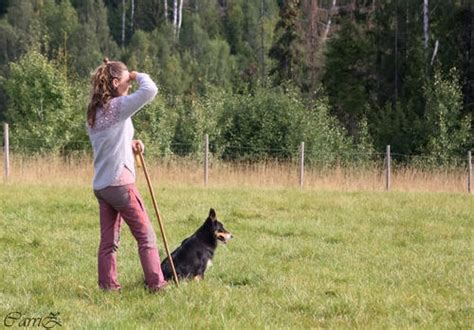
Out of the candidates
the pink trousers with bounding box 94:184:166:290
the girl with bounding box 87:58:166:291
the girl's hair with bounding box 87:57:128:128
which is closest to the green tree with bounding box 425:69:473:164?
the pink trousers with bounding box 94:184:166:290

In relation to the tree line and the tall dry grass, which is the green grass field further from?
the tree line

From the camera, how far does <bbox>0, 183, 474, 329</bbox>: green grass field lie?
521cm

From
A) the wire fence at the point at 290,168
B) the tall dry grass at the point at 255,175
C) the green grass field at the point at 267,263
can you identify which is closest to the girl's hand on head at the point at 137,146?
the green grass field at the point at 267,263

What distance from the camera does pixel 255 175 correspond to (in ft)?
60.1

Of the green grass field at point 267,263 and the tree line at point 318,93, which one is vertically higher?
the tree line at point 318,93

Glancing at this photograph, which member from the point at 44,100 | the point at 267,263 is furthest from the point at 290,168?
the point at 267,263

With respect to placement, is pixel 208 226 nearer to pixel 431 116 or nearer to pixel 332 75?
pixel 431 116

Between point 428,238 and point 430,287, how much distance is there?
3.83 meters

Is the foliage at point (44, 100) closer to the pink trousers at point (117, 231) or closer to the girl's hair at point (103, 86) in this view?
the pink trousers at point (117, 231)

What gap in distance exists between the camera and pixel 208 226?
698 cm
